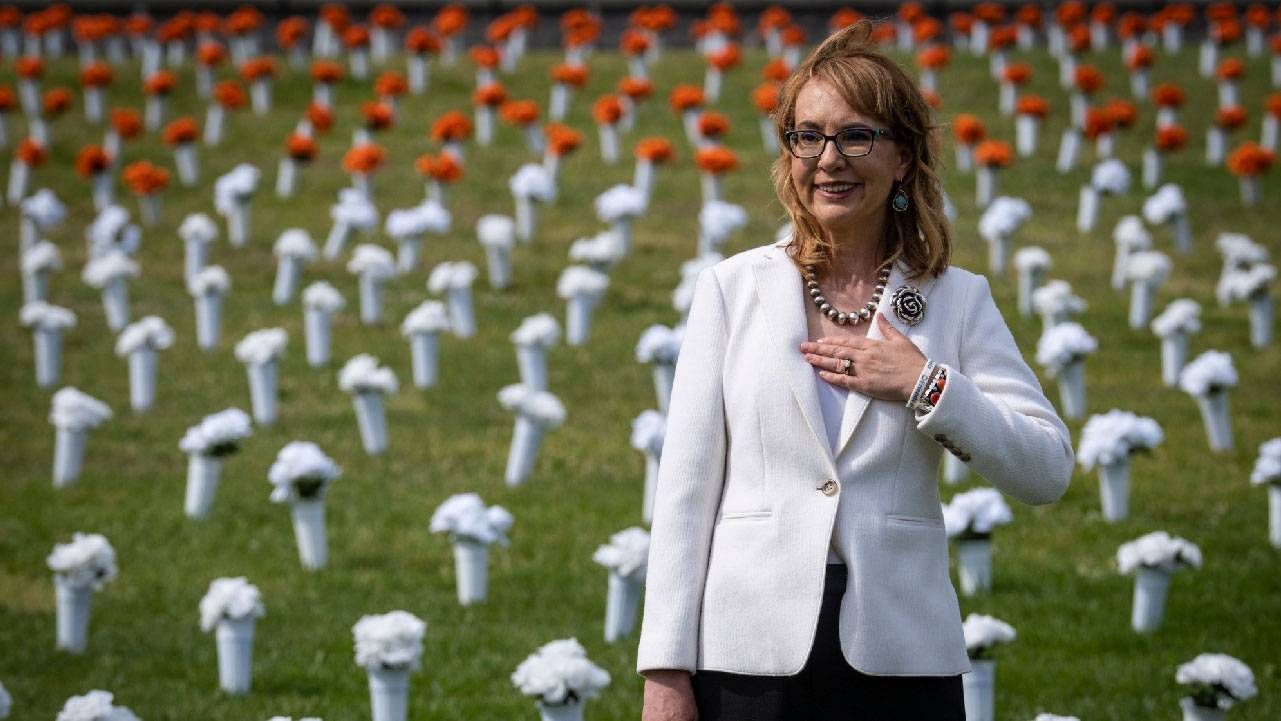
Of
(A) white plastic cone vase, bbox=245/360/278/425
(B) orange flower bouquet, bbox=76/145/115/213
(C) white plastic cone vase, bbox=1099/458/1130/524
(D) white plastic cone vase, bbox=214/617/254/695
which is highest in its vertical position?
(B) orange flower bouquet, bbox=76/145/115/213

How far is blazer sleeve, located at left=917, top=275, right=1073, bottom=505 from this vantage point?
359 centimetres

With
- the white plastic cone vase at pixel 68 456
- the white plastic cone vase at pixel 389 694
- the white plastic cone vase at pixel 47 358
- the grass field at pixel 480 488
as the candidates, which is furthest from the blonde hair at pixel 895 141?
the white plastic cone vase at pixel 47 358

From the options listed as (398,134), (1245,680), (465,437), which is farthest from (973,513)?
(398,134)

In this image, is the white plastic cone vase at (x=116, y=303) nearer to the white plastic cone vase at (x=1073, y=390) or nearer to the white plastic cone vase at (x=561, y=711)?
the white plastic cone vase at (x=1073, y=390)

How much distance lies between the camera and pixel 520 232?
54.1ft

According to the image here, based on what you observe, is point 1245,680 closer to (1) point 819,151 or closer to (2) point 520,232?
(1) point 819,151

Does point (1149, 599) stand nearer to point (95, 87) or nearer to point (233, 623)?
point (233, 623)

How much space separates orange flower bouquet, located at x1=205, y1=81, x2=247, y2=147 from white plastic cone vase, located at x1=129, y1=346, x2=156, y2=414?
24.0ft

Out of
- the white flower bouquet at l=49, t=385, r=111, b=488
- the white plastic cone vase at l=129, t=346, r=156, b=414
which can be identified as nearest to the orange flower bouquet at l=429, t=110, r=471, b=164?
the white plastic cone vase at l=129, t=346, r=156, b=414

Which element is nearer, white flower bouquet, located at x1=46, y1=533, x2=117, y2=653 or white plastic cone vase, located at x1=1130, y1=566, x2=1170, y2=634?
white flower bouquet, located at x1=46, y1=533, x2=117, y2=653

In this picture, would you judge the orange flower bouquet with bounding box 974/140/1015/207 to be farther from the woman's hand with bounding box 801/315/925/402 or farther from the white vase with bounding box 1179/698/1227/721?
the woman's hand with bounding box 801/315/925/402

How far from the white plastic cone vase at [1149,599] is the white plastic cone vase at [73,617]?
454 centimetres

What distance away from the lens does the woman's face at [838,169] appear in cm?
372

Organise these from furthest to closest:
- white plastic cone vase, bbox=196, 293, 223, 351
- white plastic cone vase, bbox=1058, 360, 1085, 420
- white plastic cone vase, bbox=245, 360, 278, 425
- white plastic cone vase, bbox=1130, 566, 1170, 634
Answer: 1. white plastic cone vase, bbox=196, 293, 223, 351
2. white plastic cone vase, bbox=245, 360, 278, 425
3. white plastic cone vase, bbox=1058, 360, 1085, 420
4. white plastic cone vase, bbox=1130, 566, 1170, 634
